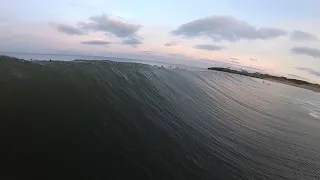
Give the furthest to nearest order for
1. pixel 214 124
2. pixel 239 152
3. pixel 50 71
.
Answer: pixel 50 71 < pixel 214 124 < pixel 239 152

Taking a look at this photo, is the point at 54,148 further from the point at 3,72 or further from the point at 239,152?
the point at 3,72

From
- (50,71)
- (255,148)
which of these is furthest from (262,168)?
(50,71)

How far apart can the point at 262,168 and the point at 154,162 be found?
511cm

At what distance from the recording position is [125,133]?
11953 mm

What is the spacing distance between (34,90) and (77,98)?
104 inches

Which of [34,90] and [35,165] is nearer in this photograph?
[35,165]

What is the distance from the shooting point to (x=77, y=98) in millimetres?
14852

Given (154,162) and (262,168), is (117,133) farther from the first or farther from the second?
(262,168)

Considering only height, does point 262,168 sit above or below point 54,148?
below

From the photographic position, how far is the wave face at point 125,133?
9.30m

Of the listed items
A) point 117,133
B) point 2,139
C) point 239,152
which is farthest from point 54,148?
point 239,152

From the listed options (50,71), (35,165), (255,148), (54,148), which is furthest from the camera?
(50,71)

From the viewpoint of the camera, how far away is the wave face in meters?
9.30

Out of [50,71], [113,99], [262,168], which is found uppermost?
[50,71]
